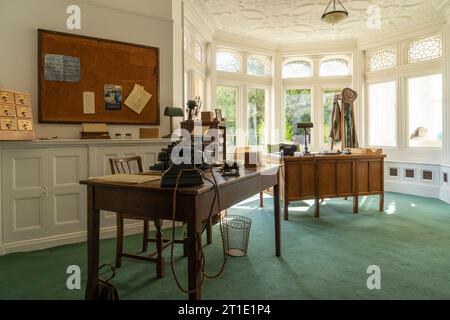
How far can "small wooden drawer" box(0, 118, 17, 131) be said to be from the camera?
280 centimetres

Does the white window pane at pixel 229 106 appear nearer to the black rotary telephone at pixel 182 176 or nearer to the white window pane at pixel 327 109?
the white window pane at pixel 327 109

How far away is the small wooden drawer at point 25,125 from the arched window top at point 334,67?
6.06 metres

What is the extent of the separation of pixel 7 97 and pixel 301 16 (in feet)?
15.6

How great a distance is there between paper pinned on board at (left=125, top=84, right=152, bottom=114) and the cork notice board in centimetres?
2

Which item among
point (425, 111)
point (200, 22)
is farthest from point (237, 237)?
point (425, 111)

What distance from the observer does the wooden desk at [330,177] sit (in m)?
4.27

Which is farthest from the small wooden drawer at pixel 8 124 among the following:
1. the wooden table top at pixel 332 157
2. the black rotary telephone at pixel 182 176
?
the wooden table top at pixel 332 157

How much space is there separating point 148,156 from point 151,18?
1.70 meters

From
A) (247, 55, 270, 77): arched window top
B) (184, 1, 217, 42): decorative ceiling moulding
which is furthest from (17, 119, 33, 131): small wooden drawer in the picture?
(247, 55, 270, 77): arched window top

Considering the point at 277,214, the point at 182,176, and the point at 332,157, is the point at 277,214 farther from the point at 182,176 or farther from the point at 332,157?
the point at 332,157

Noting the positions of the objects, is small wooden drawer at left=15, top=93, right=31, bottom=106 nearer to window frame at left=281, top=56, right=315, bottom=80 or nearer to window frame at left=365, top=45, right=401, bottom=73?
window frame at left=281, top=56, right=315, bottom=80

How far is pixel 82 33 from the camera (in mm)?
3455

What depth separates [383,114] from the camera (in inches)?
265

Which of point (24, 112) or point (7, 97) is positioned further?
point (24, 112)
